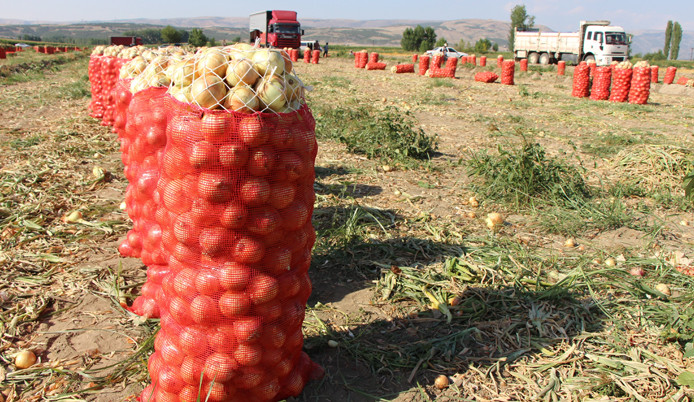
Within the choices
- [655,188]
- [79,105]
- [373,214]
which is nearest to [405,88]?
[79,105]

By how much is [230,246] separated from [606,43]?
34948 mm

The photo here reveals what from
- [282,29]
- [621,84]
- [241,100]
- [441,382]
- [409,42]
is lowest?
[441,382]

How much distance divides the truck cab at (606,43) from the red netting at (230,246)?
3438 centimetres

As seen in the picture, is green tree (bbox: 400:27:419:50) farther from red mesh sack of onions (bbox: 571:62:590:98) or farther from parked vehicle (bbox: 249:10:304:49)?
red mesh sack of onions (bbox: 571:62:590:98)

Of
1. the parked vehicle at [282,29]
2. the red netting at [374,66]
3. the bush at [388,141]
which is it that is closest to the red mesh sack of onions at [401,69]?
the red netting at [374,66]

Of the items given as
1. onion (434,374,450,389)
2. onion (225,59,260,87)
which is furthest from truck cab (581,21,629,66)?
onion (225,59,260,87)

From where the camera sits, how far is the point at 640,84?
15.3 metres

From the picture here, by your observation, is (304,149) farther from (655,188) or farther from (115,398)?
(655,188)

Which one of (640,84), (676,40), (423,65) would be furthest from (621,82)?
(676,40)

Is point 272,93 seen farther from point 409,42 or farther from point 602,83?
point 409,42

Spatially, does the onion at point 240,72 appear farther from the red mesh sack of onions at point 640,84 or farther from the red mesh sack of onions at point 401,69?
the red mesh sack of onions at point 401,69

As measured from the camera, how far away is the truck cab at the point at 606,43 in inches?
1203

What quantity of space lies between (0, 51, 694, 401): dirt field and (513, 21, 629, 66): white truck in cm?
2822

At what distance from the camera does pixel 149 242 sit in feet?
10.7
